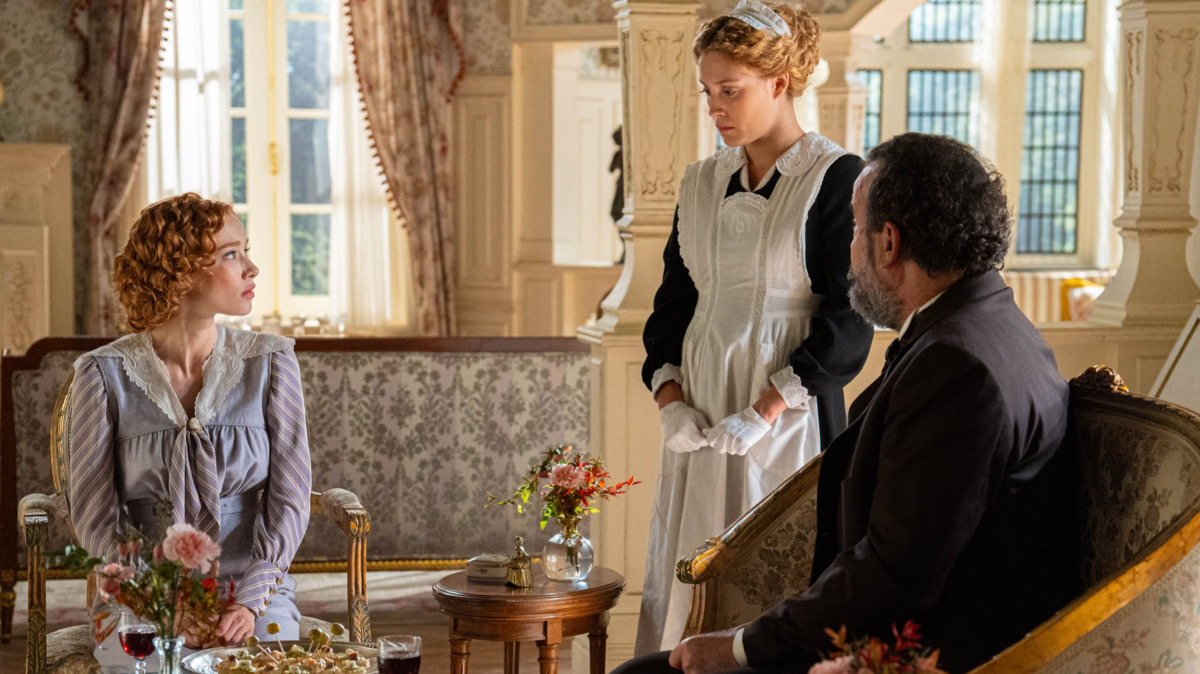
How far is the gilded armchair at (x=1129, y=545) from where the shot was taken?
166 cm

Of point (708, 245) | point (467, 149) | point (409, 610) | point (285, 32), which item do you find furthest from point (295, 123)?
point (708, 245)

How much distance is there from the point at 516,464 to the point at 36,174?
4593mm

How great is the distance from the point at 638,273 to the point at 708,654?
209 cm

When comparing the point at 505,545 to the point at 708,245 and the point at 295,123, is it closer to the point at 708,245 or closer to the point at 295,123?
the point at 708,245

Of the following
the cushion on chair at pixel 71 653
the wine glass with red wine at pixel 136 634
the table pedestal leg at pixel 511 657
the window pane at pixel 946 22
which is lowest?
the table pedestal leg at pixel 511 657

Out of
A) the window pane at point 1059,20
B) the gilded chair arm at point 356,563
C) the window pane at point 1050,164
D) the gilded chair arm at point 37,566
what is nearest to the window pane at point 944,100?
the window pane at point 1050,164

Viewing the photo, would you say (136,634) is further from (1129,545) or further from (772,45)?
(772,45)

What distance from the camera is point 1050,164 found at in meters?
11.4

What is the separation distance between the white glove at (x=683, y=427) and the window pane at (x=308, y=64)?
21.1 feet

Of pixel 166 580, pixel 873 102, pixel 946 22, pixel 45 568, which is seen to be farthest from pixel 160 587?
pixel 946 22

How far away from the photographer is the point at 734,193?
112 inches

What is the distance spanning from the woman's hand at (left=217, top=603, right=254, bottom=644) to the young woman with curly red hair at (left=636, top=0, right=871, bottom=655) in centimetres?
91

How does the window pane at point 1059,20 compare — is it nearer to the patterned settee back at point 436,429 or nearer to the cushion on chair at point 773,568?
the patterned settee back at point 436,429

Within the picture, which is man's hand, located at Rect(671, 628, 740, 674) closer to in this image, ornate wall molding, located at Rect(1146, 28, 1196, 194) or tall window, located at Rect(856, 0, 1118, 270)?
ornate wall molding, located at Rect(1146, 28, 1196, 194)
